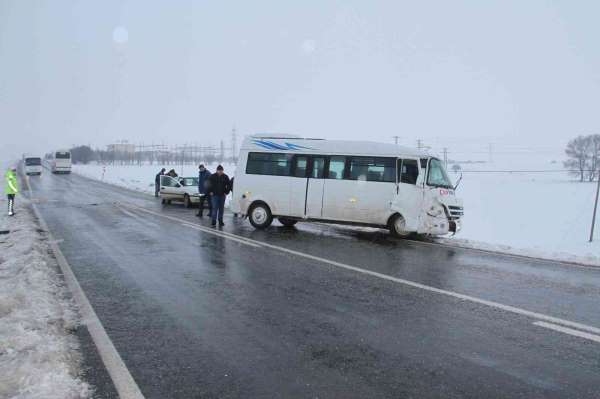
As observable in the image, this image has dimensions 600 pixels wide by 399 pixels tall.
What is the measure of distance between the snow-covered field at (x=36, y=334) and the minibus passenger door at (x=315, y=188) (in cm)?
737

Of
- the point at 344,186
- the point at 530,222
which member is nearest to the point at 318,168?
the point at 344,186

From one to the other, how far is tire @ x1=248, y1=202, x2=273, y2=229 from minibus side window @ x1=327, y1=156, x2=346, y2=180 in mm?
2329

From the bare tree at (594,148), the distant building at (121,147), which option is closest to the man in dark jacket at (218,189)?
the bare tree at (594,148)

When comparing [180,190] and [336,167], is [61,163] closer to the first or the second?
[180,190]

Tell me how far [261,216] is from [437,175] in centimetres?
553

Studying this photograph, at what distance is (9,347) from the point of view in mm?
4586

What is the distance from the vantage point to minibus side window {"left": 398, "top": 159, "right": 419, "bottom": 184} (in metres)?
12.9

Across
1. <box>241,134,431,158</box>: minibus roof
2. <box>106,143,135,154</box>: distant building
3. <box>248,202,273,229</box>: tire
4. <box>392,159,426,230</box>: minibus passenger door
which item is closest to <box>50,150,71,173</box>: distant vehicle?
<box>241,134,431,158</box>: minibus roof

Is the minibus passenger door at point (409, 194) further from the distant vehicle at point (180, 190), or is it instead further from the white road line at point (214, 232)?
the distant vehicle at point (180, 190)

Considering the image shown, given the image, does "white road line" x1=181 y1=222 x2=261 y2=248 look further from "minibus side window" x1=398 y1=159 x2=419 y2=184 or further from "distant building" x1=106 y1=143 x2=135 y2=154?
"distant building" x1=106 y1=143 x2=135 y2=154

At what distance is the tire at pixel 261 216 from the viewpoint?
14.9m

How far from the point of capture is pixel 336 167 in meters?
14.1

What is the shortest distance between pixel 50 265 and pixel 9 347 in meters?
4.46

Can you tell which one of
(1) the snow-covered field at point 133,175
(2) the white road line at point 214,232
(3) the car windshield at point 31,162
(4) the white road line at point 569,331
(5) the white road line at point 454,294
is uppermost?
(3) the car windshield at point 31,162
